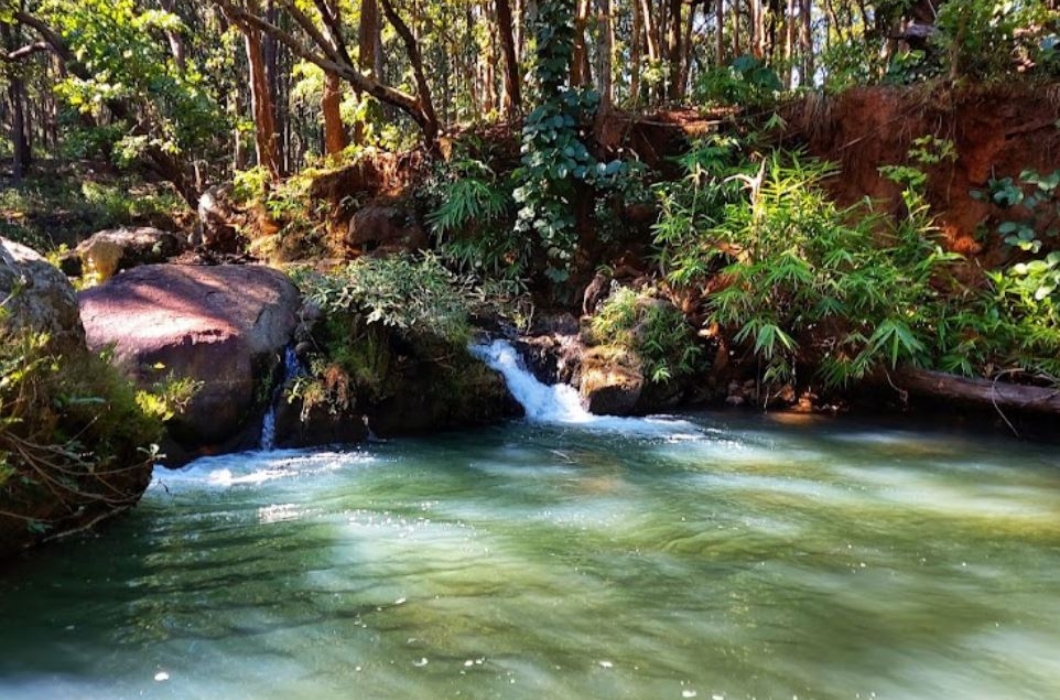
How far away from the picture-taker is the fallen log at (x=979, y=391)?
7172 mm

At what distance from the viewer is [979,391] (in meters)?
7.40

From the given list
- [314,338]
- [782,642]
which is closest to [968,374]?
[782,642]

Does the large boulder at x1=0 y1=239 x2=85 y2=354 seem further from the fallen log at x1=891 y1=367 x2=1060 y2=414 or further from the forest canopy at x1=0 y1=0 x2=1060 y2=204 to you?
the fallen log at x1=891 y1=367 x2=1060 y2=414

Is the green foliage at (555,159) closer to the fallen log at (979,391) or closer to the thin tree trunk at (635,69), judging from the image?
the thin tree trunk at (635,69)

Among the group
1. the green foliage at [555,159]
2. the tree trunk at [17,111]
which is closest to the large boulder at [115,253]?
the green foliage at [555,159]

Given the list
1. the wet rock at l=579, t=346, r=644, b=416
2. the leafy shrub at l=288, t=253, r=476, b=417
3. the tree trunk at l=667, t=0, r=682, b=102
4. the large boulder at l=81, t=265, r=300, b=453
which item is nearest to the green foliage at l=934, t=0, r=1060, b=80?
the wet rock at l=579, t=346, r=644, b=416

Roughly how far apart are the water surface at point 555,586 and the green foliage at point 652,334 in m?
2.45

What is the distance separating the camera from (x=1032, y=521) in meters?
4.77

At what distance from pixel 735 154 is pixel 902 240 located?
2.41 meters

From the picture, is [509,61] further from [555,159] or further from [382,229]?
[382,229]

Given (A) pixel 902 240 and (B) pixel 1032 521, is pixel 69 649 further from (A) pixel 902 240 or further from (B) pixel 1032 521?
(A) pixel 902 240

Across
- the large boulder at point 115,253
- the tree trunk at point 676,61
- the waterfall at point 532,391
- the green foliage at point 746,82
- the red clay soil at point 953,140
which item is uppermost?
the tree trunk at point 676,61

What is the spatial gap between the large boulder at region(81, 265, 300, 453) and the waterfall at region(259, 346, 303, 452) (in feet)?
0.26

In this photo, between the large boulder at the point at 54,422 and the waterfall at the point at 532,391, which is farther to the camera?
the waterfall at the point at 532,391
